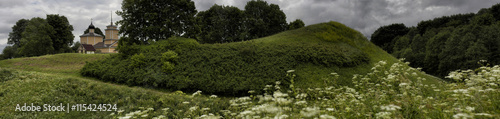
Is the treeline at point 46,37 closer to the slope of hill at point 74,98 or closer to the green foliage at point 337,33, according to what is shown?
the slope of hill at point 74,98

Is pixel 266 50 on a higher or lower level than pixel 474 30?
lower

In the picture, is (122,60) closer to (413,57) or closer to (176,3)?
(176,3)

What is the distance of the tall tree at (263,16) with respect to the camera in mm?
31744

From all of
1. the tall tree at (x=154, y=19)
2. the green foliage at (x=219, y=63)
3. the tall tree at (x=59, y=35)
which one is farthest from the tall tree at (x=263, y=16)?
the tall tree at (x=59, y=35)

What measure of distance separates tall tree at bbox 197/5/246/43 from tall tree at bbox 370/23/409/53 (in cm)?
3973

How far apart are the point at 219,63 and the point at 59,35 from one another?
33880mm

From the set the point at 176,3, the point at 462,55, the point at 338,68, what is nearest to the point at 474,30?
the point at 462,55

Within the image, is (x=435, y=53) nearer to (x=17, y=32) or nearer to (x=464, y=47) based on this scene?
(x=464, y=47)

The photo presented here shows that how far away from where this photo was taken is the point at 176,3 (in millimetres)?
19234

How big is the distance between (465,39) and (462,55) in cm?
188

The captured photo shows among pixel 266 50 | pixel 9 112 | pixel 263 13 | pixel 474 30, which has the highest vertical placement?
pixel 263 13

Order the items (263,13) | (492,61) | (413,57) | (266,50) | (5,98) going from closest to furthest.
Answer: (5,98), (266,50), (492,61), (263,13), (413,57)

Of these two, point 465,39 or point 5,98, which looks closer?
point 5,98

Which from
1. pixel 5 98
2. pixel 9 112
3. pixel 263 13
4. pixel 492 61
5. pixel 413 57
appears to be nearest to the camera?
pixel 9 112
